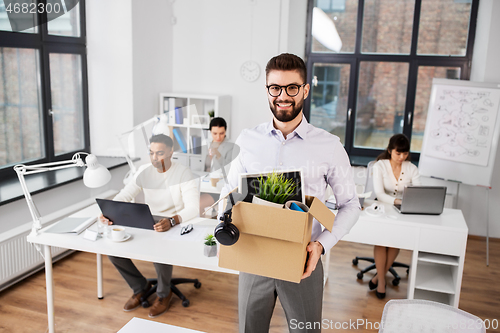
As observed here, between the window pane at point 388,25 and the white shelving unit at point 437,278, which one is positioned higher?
the window pane at point 388,25

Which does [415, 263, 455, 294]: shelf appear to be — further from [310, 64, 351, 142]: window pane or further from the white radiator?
the white radiator

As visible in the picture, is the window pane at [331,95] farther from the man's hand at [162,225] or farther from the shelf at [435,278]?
the man's hand at [162,225]

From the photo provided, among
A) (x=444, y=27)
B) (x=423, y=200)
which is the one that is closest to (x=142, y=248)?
(x=423, y=200)

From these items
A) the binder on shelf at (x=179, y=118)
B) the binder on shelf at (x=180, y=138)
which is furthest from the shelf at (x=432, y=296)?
the binder on shelf at (x=179, y=118)

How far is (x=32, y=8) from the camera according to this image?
12.4 feet

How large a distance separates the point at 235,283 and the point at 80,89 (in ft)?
8.71

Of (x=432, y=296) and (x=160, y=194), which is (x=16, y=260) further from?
(x=432, y=296)

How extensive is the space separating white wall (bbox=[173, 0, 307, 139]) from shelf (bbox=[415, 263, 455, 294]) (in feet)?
8.31

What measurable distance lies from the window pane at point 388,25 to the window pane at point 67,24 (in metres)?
3.23

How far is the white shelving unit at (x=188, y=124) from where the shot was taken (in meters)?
4.92

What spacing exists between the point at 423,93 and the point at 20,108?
4.32m

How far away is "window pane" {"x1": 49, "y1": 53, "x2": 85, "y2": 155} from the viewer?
165 inches

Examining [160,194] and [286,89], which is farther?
[160,194]

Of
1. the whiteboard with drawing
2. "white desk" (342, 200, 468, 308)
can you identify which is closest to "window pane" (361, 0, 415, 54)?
the whiteboard with drawing
